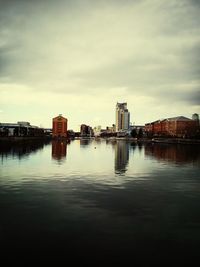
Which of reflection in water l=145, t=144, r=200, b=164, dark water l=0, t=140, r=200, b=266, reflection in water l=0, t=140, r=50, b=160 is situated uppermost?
reflection in water l=0, t=140, r=50, b=160

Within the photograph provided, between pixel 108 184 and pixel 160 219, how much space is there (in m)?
14.9

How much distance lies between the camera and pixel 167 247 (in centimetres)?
1708

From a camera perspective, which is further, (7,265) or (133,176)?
(133,176)

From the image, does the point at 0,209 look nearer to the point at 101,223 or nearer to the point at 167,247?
the point at 101,223

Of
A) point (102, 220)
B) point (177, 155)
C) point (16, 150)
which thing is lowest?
point (102, 220)

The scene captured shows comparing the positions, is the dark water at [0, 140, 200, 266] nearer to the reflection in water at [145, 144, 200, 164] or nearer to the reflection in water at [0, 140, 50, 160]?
the reflection in water at [145, 144, 200, 164]

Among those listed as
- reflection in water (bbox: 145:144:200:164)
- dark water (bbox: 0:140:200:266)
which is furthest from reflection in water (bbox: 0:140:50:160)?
dark water (bbox: 0:140:200:266)

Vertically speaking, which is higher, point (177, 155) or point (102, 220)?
point (177, 155)

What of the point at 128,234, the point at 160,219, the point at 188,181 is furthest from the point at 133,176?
the point at 128,234

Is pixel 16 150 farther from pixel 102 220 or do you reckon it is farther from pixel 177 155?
pixel 102 220

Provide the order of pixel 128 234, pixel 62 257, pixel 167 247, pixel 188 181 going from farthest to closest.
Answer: pixel 188 181 < pixel 128 234 < pixel 167 247 < pixel 62 257

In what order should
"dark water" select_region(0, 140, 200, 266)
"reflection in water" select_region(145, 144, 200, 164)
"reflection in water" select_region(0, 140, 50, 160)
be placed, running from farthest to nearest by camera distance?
"reflection in water" select_region(0, 140, 50, 160) < "reflection in water" select_region(145, 144, 200, 164) < "dark water" select_region(0, 140, 200, 266)

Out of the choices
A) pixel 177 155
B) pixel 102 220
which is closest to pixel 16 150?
pixel 177 155

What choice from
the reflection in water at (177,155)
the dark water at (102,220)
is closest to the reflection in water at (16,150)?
the reflection in water at (177,155)
